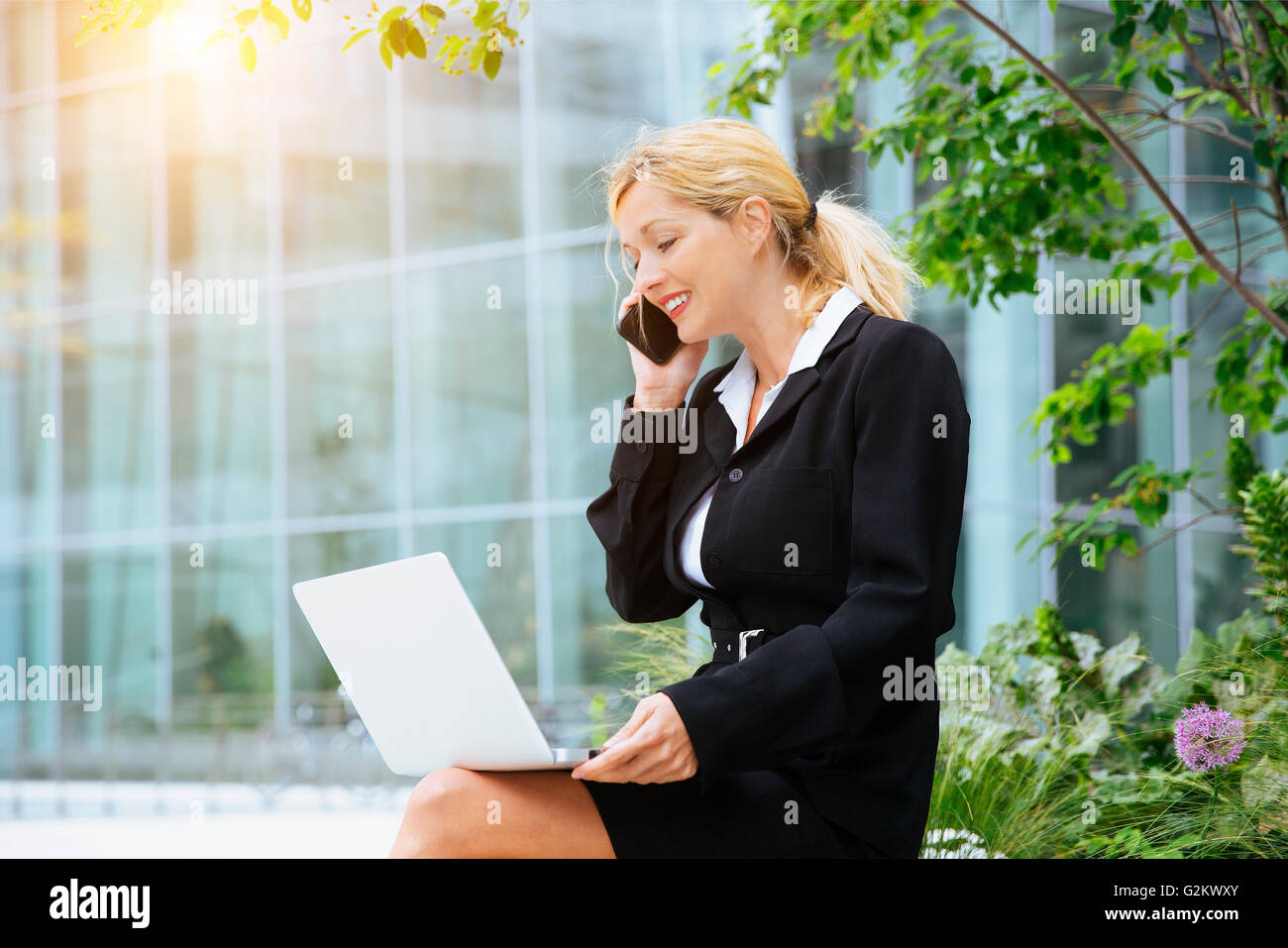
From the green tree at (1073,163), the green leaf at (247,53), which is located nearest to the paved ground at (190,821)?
the green tree at (1073,163)

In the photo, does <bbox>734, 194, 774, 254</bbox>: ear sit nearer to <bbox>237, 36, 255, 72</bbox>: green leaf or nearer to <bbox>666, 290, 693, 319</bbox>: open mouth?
<bbox>666, 290, 693, 319</bbox>: open mouth

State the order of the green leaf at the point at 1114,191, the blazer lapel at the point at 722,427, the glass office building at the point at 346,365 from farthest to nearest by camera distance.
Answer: the glass office building at the point at 346,365, the green leaf at the point at 1114,191, the blazer lapel at the point at 722,427

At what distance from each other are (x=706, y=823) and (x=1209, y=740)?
2.01 meters

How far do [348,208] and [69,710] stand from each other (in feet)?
15.6

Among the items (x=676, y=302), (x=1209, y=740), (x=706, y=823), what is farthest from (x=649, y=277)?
(x=1209, y=740)

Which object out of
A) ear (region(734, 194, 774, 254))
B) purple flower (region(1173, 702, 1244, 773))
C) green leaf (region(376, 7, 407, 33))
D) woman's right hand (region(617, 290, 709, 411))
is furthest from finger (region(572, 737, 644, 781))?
purple flower (region(1173, 702, 1244, 773))

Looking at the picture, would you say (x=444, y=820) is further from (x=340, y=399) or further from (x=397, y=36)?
(x=340, y=399)

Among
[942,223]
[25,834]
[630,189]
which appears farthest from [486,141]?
[630,189]

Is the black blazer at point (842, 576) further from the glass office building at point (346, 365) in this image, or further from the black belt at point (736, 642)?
the glass office building at point (346, 365)

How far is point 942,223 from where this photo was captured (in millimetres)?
4098

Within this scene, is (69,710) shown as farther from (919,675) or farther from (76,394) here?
(919,675)

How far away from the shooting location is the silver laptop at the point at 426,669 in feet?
4.96

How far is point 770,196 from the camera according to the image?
204 centimetres

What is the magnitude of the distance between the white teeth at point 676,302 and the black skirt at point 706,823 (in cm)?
81
